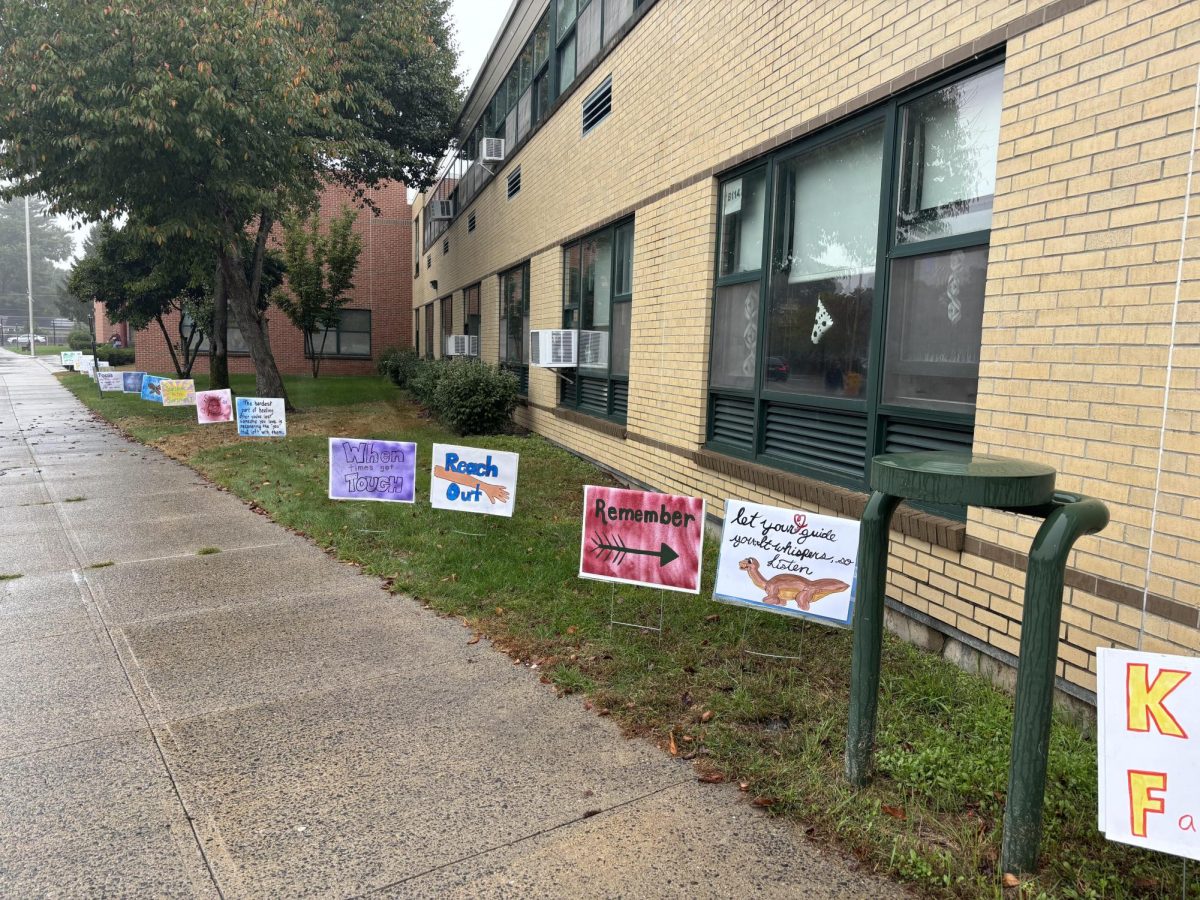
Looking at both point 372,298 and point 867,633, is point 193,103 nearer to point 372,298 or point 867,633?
point 867,633

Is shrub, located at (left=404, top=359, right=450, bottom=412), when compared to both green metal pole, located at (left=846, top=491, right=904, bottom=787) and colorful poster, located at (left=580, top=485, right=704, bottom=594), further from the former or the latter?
green metal pole, located at (left=846, top=491, right=904, bottom=787)

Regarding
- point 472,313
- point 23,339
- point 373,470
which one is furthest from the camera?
point 23,339

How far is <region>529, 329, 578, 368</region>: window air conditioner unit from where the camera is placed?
1041 centimetres

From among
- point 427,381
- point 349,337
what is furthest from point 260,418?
point 349,337

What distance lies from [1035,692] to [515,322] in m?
12.2

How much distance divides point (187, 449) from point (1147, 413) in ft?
41.8

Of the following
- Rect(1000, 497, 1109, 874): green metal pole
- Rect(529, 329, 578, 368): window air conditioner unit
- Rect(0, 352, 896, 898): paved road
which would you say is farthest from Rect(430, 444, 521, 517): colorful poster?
Rect(1000, 497, 1109, 874): green metal pole

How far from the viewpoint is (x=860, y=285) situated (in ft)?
16.8

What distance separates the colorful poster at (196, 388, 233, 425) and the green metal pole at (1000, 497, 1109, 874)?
490 inches

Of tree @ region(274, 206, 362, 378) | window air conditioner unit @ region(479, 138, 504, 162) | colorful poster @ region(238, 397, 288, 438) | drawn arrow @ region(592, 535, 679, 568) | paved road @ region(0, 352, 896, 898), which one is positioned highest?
window air conditioner unit @ region(479, 138, 504, 162)

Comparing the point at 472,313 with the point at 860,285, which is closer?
the point at 860,285

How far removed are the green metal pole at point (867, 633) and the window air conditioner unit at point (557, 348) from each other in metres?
7.62

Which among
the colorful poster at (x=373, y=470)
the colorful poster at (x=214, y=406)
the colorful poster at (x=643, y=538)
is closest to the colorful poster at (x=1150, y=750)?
the colorful poster at (x=643, y=538)

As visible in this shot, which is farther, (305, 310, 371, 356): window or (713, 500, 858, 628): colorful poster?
(305, 310, 371, 356): window
